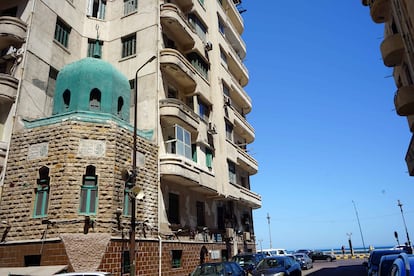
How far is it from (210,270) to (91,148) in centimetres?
752

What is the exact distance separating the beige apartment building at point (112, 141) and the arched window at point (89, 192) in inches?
1.7

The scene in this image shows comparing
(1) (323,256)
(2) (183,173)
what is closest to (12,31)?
(2) (183,173)

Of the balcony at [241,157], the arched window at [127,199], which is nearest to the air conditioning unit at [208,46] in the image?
the balcony at [241,157]

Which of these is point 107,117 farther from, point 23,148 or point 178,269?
point 178,269

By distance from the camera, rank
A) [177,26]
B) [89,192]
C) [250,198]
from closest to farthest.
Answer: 1. [89,192]
2. [177,26]
3. [250,198]

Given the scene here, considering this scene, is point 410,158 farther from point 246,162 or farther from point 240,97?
point 240,97

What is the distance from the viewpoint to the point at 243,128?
107ft

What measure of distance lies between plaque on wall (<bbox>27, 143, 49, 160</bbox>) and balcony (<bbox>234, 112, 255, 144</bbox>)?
1855cm

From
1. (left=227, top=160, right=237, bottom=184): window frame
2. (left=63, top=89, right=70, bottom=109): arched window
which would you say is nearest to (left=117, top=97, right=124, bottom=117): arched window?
(left=63, top=89, right=70, bottom=109): arched window

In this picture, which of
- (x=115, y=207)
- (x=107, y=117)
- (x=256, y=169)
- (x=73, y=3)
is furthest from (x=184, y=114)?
(x=256, y=169)

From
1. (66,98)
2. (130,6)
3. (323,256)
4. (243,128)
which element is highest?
(130,6)

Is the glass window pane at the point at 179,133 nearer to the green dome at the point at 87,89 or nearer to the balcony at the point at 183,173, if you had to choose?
the balcony at the point at 183,173

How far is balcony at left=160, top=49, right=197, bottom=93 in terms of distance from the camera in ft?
66.7

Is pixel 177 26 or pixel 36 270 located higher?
pixel 177 26
